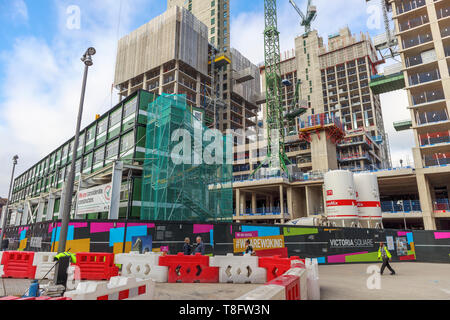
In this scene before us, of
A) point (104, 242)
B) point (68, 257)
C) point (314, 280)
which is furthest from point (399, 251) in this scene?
point (68, 257)

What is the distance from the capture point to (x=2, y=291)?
28.0 ft

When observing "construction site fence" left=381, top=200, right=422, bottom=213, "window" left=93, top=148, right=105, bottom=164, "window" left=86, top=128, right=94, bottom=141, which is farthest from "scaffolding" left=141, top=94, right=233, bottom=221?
"construction site fence" left=381, top=200, right=422, bottom=213

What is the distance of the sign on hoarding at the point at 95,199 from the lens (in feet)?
71.0

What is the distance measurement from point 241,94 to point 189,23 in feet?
78.4

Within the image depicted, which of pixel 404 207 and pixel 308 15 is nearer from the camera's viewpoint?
pixel 404 207

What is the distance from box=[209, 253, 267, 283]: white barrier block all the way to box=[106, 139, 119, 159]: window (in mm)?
23232

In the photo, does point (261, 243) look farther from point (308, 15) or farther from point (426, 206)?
point (308, 15)

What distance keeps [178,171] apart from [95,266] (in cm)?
1305

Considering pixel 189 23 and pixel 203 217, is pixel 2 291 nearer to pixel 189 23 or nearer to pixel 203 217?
pixel 203 217

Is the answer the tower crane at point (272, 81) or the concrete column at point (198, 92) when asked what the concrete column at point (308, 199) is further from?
the concrete column at point (198, 92)

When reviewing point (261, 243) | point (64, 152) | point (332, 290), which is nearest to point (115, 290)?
point (332, 290)

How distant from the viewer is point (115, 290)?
4629 millimetres

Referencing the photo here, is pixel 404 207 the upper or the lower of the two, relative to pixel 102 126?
lower

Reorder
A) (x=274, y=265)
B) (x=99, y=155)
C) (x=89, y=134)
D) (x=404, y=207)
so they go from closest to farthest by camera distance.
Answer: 1. (x=274, y=265)
2. (x=99, y=155)
3. (x=89, y=134)
4. (x=404, y=207)
